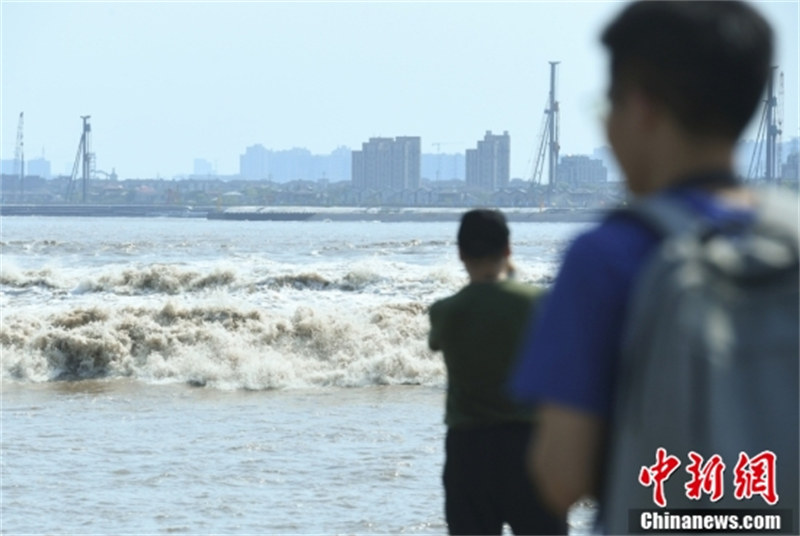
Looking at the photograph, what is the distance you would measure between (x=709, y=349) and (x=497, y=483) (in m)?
2.76

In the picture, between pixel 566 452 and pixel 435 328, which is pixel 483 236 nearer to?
pixel 435 328

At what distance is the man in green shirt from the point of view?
446 centimetres

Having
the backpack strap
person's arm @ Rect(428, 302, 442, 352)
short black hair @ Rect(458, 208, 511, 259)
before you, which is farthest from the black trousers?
the backpack strap

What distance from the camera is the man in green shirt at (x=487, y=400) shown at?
14.6 ft

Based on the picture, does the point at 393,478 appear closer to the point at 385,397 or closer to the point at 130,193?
the point at 385,397

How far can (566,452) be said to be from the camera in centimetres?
194

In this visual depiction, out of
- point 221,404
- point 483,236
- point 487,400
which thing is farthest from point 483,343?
point 221,404

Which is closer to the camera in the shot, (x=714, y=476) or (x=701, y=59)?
(x=701, y=59)

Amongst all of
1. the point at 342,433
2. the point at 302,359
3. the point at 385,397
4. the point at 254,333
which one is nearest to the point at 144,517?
the point at 342,433

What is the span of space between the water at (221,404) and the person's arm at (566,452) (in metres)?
0.30

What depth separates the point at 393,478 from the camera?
962 cm

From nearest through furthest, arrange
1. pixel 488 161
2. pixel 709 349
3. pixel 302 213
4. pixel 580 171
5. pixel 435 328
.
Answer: pixel 709 349, pixel 435 328, pixel 302 213, pixel 580 171, pixel 488 161

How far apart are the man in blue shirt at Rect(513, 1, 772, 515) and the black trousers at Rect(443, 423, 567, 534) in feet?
8.15

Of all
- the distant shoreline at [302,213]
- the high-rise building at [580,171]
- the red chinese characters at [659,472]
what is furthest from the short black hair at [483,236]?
the high-rise building at [580,171]
